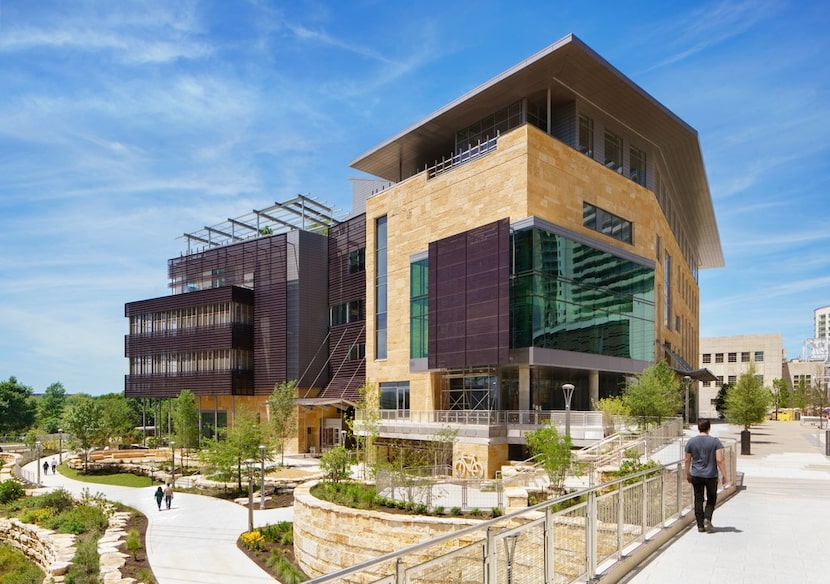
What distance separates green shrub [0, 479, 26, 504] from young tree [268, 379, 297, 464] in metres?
16.6

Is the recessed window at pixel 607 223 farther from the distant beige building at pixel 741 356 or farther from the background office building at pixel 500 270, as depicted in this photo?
the distant beige building at pixel 741 356

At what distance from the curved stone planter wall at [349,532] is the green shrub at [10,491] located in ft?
90.1

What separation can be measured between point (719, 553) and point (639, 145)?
3818 cm

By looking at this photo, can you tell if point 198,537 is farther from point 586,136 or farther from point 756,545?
point 586,136

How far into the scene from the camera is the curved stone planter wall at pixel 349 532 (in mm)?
18844

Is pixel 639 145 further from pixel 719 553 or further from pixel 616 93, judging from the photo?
pixel 719 553

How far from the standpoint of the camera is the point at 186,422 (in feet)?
180

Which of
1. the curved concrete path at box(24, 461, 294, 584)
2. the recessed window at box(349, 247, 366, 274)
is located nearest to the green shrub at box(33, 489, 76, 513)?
the curved concrete path at box(24, 461, 294, 584)

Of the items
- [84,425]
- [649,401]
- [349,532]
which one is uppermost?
[649,401]

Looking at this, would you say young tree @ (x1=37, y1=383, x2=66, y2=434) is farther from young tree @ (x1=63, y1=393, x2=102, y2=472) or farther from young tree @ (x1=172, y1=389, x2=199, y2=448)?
young tree @ (x1=172, y1=389, x2=199, y2=448)

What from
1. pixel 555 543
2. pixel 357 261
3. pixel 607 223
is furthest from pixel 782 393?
pixel 555 543

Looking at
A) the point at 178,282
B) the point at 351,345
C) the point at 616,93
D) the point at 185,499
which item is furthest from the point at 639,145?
the point at 178,282

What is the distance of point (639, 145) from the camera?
43.6 meters

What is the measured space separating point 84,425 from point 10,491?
1272 centimetres
